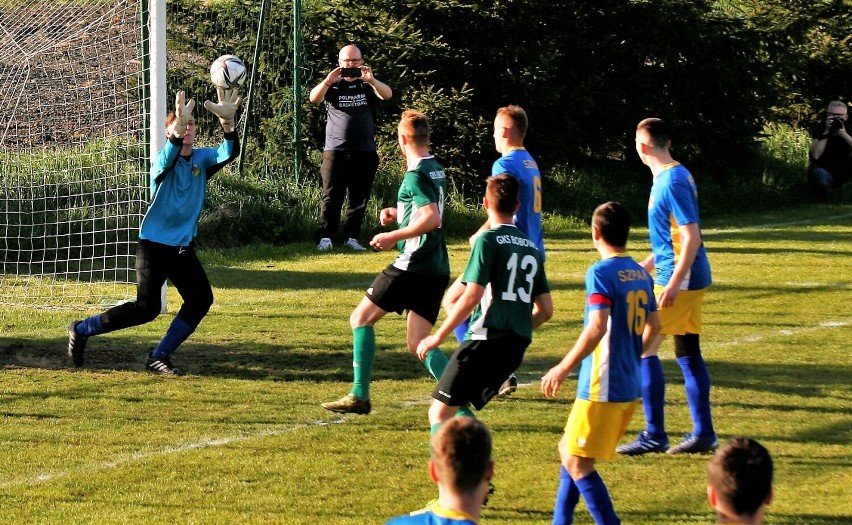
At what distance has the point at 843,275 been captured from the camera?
14336 millimetres

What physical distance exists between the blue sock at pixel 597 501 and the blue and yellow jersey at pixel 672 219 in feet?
7.10

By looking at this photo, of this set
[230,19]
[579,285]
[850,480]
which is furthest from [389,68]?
[850,480]

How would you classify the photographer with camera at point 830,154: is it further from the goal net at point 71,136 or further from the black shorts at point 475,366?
the black shorts at point 475,366

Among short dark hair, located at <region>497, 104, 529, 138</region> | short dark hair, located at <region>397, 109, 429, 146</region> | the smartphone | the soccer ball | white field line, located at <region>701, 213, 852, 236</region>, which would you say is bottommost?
white field line, located at <region>701, 213, 852, 236</region>

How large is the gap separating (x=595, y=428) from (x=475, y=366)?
0.79 meters

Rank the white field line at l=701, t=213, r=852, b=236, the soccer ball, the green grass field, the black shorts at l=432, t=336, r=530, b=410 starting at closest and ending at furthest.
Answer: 1. the black shorts at l=432, t=336, r=530, b=410
2. the green grass field
3. the soccer ball
4. the white field line at l=701, t=213, r=852, b=236

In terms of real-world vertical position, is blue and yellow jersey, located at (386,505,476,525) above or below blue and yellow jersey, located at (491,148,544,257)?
below

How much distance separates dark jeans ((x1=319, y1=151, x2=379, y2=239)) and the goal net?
284 cm

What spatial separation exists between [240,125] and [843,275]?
8.57 metres

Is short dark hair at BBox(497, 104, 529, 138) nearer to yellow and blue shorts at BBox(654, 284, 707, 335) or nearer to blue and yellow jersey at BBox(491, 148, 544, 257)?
blue and yellow jersey at BBox(491, 148, 544, 257)

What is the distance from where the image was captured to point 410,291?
8055 mm

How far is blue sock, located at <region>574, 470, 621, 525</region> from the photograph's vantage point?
5770 millimetres

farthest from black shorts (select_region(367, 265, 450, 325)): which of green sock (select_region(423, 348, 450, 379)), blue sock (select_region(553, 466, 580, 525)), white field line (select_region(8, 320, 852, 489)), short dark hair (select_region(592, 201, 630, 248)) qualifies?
blue sock (select_region(553, 466, 580, 525))

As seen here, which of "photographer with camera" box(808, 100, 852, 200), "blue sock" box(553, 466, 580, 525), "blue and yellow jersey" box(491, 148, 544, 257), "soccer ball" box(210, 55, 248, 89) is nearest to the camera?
"blue sock" box(553, 466, 580, 525)
